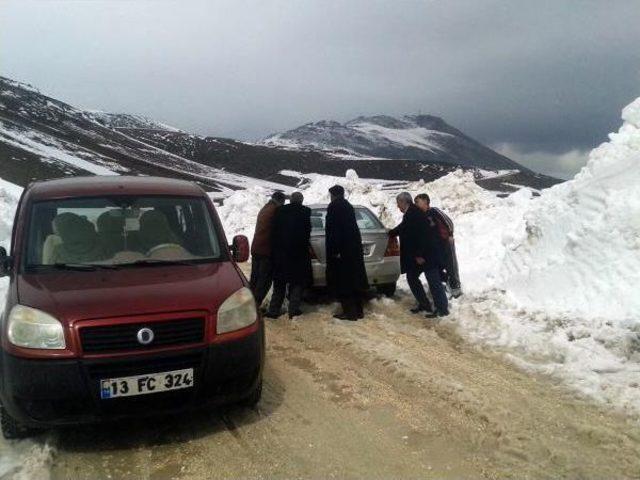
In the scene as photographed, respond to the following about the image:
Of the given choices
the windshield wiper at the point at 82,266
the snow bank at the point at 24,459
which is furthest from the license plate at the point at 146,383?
the windshield wiper at the point at 82,266

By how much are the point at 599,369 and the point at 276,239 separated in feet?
14.1

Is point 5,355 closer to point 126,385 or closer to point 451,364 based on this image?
point 126,385

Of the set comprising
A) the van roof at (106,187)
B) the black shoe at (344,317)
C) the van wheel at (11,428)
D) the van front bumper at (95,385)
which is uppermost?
the van roof at (106,187)

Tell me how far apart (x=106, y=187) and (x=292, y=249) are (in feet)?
9.99

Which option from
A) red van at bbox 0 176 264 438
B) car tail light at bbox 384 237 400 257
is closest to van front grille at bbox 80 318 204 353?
red van at bbox 0 176 264 438

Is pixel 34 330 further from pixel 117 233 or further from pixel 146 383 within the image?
pixel 117 233

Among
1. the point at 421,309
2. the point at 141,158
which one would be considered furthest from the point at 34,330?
the point at 141,158

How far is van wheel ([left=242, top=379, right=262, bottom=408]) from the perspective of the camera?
14.5 feet

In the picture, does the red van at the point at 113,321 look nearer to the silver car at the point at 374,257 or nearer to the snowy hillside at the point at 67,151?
the silver car at the point at 374,257

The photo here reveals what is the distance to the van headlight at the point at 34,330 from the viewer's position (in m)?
3.67

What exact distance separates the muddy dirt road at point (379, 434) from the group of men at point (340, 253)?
6.81 feet

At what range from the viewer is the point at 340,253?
7750 mm

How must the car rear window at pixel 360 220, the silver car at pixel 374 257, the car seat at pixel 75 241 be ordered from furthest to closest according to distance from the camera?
the car rear window at pixel 360 220, the silver car at pixel 374 257, the car seat at pixel 75 241

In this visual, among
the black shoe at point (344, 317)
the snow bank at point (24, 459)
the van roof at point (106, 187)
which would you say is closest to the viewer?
the snow bank at point (24, 459)
